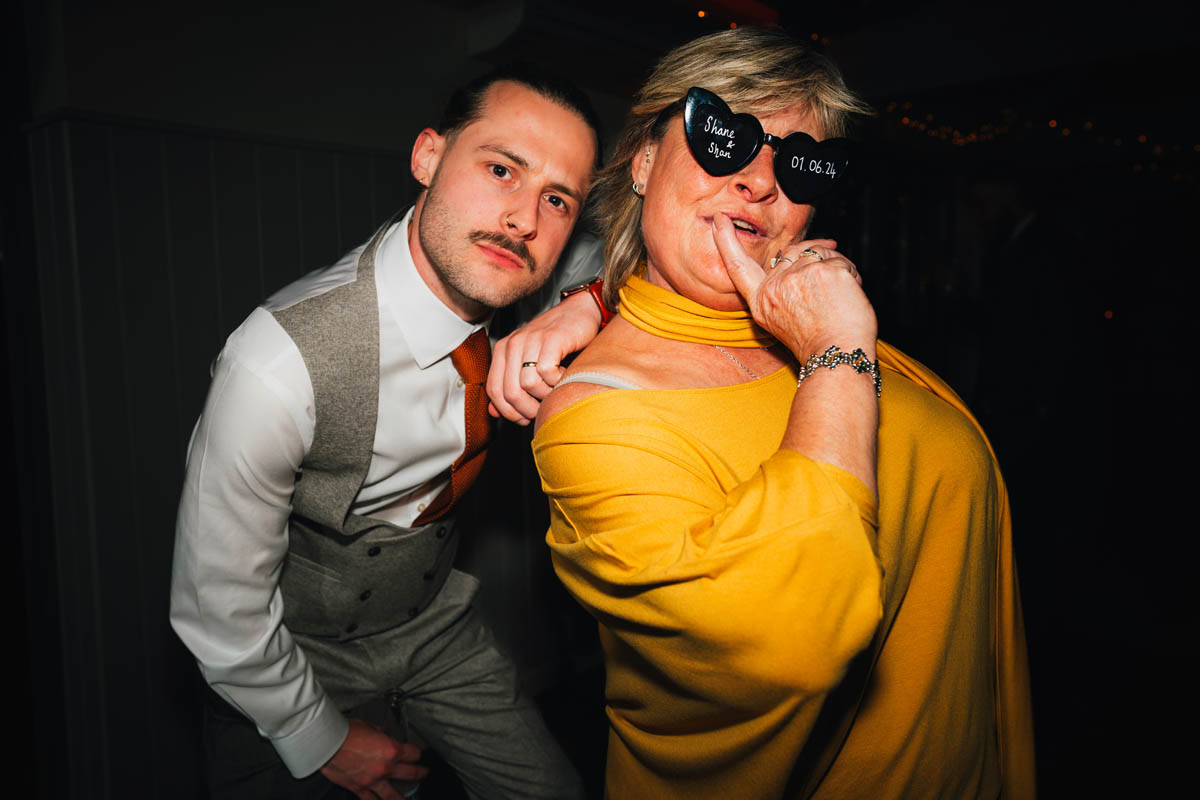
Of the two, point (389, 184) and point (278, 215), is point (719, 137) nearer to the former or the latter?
point (278, 215)

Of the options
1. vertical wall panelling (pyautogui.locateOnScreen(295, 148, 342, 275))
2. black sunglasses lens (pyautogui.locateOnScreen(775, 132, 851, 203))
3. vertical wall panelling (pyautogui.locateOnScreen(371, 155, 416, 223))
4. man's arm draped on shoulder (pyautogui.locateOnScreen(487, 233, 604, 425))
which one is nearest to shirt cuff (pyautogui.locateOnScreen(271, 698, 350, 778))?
man's arm draped on shoulder (pyautogui.locateOnScreen(487, 233, 604, 425))

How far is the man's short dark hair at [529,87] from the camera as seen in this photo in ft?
5.47

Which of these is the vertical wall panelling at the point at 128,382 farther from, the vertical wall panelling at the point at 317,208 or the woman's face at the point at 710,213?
the woman's face at the point at 710,213

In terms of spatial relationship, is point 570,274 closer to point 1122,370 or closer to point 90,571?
point 90,571

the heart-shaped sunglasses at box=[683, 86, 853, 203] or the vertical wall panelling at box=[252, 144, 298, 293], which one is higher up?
the heart-shaped sunglasses at box=[683, 86, 853, 203]

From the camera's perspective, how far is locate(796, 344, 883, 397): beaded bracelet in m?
0.91

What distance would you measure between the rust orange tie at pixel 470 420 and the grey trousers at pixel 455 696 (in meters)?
0.40

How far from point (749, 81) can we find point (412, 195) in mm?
2214

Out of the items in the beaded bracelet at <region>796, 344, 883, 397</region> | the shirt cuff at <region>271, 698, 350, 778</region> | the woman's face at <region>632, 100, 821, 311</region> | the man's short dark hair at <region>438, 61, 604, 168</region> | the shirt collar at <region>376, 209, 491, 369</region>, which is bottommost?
the shirt cuff at <region>271, 698, 350, 778</region>

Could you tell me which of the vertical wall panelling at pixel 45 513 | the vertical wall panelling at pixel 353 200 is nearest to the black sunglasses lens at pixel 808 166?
the vertical wall panelling at pixel 353 200

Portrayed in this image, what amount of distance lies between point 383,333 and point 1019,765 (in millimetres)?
1494

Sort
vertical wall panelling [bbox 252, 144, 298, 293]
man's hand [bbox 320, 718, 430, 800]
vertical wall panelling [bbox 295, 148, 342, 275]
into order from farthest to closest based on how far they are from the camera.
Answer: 1. vertical wall panelling [bbox 295, 148, 342, 275]
2. vertical wall panelling [bbox 252, 144, 298, 293]
3. man's hand [bbox 320, 718, 430, 800]

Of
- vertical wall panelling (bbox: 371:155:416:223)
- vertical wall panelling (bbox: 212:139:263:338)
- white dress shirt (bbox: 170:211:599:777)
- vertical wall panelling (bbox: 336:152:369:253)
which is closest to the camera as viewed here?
white dress shirt (bbox: 170:211:599:777)

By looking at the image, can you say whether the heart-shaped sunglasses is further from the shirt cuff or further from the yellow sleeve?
the shirt cuff
